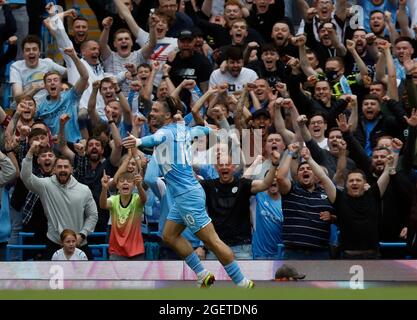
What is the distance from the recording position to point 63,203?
16.5 metres

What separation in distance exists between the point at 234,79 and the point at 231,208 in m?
2.86

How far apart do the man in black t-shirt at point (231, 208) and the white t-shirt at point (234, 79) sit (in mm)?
2401

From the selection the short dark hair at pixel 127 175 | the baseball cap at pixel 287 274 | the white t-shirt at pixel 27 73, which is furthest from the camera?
the white t-shirt at pixel 27 73

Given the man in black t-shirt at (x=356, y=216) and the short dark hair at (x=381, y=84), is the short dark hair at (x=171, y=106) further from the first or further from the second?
the short dark hair at (x=381, y=84)

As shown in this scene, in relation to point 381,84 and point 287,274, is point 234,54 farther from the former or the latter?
point 287,274

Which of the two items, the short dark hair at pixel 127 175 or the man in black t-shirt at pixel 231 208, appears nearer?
the man in black t-shirt at pixel 231 208

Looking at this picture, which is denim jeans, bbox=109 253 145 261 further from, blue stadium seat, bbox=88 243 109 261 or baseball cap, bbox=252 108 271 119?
baseball cap, bbox=252 108 271 119

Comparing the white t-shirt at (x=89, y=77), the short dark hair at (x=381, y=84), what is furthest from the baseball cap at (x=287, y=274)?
the white t-shirt at (x=89, y=77)

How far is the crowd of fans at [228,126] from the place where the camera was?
52.7ft

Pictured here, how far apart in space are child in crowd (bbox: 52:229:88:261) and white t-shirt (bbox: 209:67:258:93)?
3574mm

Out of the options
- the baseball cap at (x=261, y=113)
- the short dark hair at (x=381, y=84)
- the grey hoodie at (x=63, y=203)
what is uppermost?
the short dark hair at (x=381, y=84)

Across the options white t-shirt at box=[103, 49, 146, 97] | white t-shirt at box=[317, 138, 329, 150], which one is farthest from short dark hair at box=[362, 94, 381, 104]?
white t-shirt at box=[103, 49, 146, 97]
